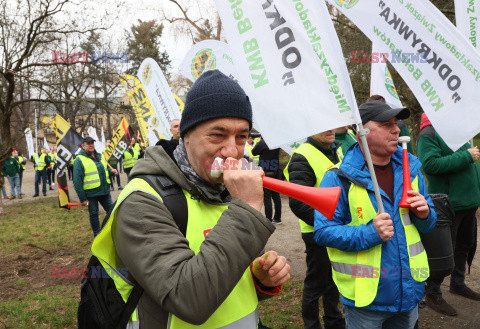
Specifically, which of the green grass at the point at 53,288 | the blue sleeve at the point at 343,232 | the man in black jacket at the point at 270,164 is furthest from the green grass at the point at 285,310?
→ the man in black jacket at the point at 270,164

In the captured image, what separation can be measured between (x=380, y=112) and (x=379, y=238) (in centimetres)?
92

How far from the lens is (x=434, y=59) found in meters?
2.77


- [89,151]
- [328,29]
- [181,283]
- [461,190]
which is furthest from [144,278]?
[89,151]

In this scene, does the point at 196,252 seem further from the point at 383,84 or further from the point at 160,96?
the point at 160,96

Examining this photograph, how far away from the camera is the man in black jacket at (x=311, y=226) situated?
3.35 metres

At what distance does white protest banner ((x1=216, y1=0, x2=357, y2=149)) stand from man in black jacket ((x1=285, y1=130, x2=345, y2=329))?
115cm

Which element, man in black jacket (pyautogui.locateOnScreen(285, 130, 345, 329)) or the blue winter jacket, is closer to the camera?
the blue winter jacket

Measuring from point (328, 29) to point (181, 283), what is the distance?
1.80 metres

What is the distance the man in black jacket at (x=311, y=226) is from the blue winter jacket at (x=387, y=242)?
2.97ft

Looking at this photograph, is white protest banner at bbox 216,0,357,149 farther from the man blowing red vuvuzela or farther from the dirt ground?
the dirt ground

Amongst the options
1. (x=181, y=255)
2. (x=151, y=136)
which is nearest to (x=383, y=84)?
(x=151, y=136)

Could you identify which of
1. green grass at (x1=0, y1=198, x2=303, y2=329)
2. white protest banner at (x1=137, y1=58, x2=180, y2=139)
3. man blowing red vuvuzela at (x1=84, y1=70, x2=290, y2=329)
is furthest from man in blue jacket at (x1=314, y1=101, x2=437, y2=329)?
white protest banner at (x1=137, y1=58, x2=180, y2=139)

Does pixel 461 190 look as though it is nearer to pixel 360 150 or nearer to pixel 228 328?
pixel 360 150

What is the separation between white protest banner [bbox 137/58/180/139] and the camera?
19.6 ft
